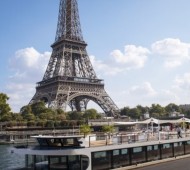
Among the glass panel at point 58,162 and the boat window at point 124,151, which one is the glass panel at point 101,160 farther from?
the glass panel at point 58,162

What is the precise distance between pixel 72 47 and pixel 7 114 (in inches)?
1364

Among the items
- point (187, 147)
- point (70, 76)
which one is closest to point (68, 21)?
point (70, 76)

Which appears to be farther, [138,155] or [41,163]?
[138,155]

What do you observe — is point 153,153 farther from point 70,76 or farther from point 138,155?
point 70,76

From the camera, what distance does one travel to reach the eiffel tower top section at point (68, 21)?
111250mm

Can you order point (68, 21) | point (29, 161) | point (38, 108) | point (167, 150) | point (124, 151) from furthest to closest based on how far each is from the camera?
point (68, 21) < point (38, 108) < point (167, 150) < point (124, 151) < point (29, 161)

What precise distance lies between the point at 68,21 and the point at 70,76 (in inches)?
880

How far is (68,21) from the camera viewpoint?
11238 centimetres

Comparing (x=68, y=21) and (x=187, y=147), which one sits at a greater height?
(x=68, y=21)

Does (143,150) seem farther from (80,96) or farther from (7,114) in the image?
(80,96)

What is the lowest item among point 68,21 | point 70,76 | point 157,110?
point 157,110

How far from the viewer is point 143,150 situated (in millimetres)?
21047

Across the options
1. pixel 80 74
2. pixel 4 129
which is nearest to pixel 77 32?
pixel 80 74

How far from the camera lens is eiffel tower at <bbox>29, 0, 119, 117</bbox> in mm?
95188
